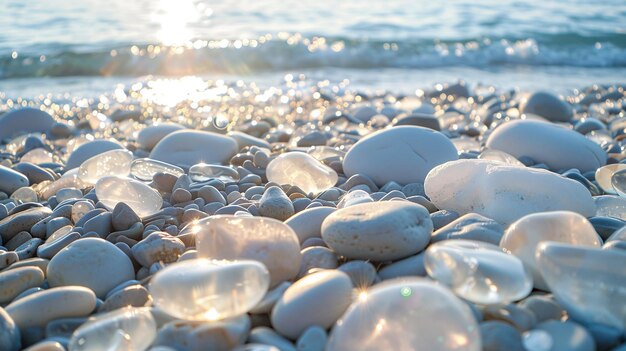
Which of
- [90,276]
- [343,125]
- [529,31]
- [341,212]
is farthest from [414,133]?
[529,31]

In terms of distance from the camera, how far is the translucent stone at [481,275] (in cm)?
115

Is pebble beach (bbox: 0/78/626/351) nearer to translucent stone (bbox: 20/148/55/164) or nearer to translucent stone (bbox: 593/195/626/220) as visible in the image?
translucent stone (bbox: 593/195/626/220)

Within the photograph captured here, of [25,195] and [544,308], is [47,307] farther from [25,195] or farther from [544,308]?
[25,195]

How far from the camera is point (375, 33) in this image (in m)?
9.18

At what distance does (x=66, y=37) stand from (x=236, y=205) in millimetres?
7735

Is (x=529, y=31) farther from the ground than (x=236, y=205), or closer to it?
closer to it

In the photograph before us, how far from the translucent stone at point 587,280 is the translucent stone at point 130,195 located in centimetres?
118

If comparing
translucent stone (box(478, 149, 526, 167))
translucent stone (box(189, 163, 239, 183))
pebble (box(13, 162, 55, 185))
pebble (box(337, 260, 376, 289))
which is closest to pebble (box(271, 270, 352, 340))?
pebble (box(337, 260, 376, 289))

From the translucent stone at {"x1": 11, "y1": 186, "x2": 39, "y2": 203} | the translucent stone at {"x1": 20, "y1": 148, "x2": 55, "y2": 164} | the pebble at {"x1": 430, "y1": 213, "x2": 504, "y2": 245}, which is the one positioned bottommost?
the translucent stone at {"x1": 20, "y1": 148, "x2": 55, "y2": 164}

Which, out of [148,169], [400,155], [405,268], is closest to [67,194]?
[148,169]

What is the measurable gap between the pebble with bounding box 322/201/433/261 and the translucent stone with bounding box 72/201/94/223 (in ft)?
2.89

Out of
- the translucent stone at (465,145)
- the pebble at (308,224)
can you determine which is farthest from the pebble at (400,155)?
the pebble at (308,224)

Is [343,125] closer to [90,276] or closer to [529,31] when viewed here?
[90,276]

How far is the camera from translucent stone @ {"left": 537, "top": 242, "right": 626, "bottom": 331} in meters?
1.13
